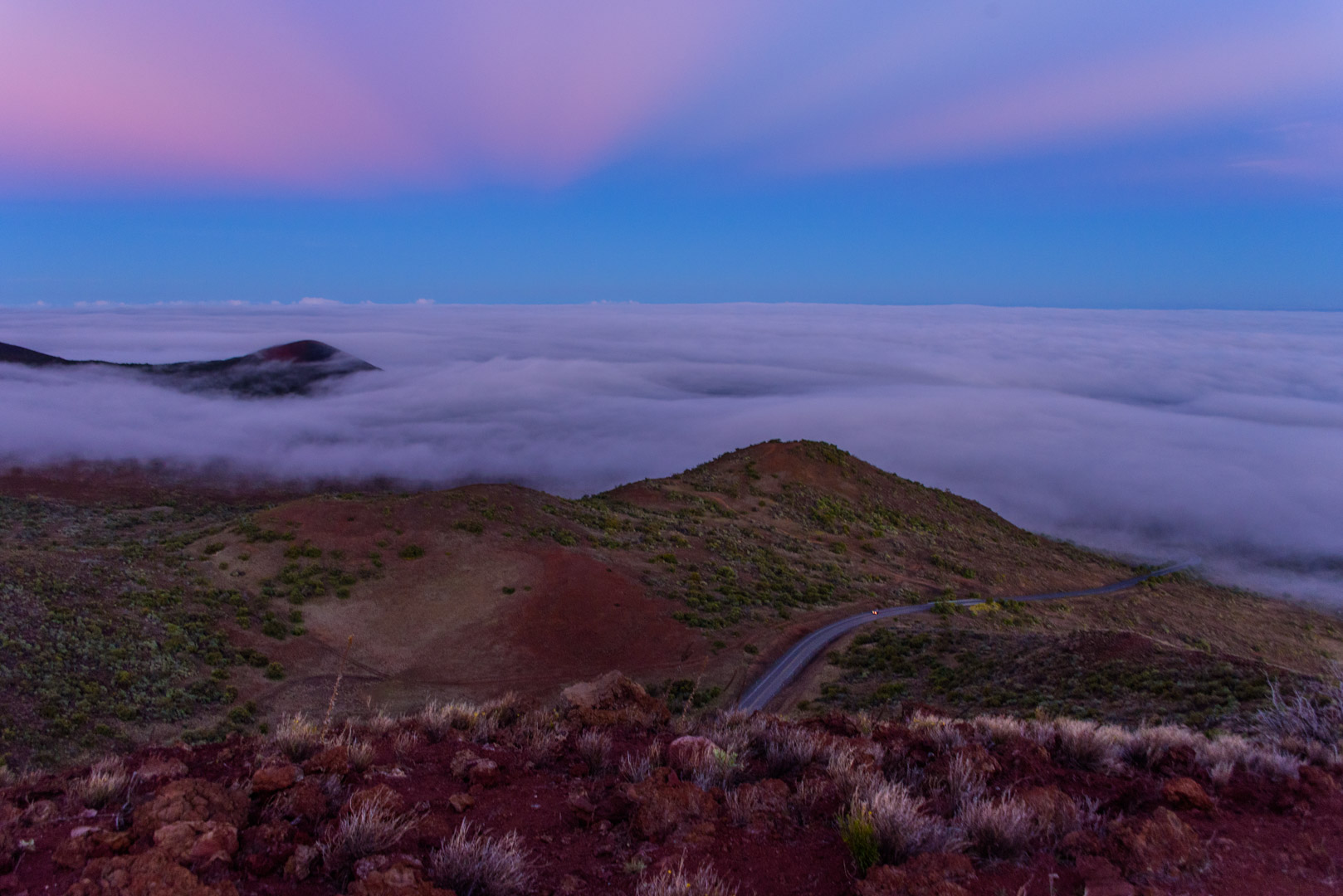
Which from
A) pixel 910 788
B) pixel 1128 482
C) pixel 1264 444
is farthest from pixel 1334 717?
pixel 1264 444

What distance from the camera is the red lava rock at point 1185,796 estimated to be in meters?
5.14

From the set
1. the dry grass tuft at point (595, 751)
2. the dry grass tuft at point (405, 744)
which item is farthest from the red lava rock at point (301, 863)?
the dry grass tuft at point (595, 751)

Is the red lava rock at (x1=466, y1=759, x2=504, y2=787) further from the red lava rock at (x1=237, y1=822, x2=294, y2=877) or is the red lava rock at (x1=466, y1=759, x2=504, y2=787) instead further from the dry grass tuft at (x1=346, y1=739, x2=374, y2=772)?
the red lava rock at (x1=237, y1=822, x2=294, y2=877)

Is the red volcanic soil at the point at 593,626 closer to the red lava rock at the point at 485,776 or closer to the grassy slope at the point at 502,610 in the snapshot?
the grassy slope at the point at 502,610

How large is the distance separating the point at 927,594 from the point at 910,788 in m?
36.4

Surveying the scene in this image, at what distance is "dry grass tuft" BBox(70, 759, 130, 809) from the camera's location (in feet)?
16.2

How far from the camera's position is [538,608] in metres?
27.7

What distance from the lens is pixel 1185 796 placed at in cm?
517

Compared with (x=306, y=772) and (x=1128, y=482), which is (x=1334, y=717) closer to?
(x=306, y=772)

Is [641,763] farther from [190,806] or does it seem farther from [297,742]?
[190,806]

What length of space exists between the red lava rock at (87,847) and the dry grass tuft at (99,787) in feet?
2.93

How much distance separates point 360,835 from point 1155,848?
16.1 ft

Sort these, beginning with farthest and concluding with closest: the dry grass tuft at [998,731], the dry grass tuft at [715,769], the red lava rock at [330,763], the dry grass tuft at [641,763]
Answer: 1. the dry grass tuft at [998,731]
2. the dry grass tuft at [641,763]
3. the dry grass tuft at [715,769]
4. the red lava rock at [330,763]

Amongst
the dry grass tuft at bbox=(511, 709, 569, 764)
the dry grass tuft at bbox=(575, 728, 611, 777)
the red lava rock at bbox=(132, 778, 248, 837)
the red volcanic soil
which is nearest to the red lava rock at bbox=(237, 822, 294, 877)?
the red lava rock at bbox=(132, 778, 248, 837)
